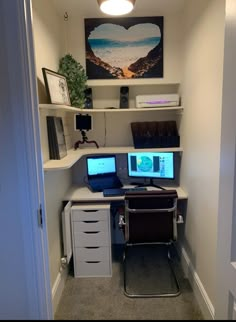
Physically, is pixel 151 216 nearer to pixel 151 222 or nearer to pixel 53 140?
pixel 151 222

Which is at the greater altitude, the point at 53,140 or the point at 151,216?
the point at 53,140

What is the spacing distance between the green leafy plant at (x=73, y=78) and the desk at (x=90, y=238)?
0.99 m

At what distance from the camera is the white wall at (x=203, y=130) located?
1726mm

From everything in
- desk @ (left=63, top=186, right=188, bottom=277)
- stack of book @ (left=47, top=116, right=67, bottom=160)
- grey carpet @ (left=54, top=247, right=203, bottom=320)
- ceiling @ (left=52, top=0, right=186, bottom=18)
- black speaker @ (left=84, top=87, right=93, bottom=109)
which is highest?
ceiling @ (left=52, top=0, right=186, bottom=18)

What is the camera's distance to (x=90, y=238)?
2490 mm

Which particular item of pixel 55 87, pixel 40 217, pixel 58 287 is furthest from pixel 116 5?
pixel 58 287

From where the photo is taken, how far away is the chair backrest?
7.22 ft

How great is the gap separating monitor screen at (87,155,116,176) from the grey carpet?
1.06 meters

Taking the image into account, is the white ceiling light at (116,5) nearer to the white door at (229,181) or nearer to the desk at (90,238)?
the white door at (229,181)

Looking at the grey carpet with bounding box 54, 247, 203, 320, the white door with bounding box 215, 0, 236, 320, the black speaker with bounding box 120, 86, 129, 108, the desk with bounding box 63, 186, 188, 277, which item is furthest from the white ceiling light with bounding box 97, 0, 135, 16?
the grey carpet with bounding box 54, 247, 203, 320

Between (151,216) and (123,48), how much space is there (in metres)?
1.82

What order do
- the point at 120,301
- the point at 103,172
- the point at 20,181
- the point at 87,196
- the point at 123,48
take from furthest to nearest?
the point at 103,172, the point at 123,48, the point at 87,196, the point at 120,301, the point at 20,181

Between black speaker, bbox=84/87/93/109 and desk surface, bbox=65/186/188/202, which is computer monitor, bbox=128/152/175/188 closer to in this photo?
desk surface, bbox=65/186/188/202

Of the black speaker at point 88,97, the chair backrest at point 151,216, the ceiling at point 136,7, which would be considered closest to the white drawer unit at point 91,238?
the chair backrest at point 151,216
